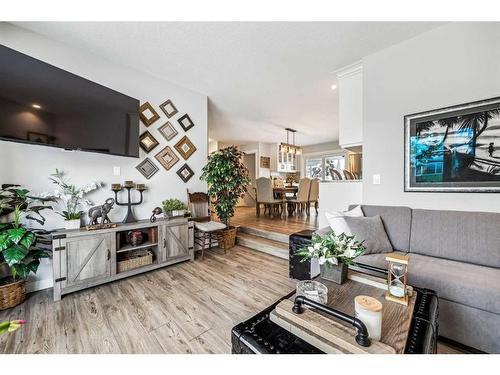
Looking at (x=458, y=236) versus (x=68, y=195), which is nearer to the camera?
(x=458, y=236)

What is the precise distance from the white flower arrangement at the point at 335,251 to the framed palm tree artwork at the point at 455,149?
5.02 feet

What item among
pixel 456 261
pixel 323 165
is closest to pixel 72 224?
pixel 456 261

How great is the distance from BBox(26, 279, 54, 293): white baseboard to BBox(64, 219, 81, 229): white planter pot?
2.05 ft

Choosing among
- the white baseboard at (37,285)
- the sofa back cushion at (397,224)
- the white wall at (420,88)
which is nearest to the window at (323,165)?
the white wall at (420,88)

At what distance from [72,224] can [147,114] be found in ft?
5.50

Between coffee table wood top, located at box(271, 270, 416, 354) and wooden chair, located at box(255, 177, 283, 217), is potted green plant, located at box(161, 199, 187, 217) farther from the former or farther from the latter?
wooden chair, located at box(255, 177, 283, 217)

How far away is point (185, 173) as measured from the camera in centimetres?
335

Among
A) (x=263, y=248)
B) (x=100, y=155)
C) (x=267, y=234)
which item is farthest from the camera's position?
(x=267, y=234)

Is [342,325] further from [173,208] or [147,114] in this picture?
[147,114]

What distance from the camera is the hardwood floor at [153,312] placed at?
1.40 m

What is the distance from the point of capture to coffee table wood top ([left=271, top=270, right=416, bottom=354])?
2.51 feet

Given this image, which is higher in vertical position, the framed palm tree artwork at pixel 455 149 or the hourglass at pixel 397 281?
the framed palm tree artwork at pixel 455 149

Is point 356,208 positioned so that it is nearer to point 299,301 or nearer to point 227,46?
point 299,301

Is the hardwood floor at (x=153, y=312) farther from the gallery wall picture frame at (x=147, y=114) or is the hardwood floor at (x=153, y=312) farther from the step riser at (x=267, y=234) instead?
the gallery wall picture frame at (x=147, y=114)
